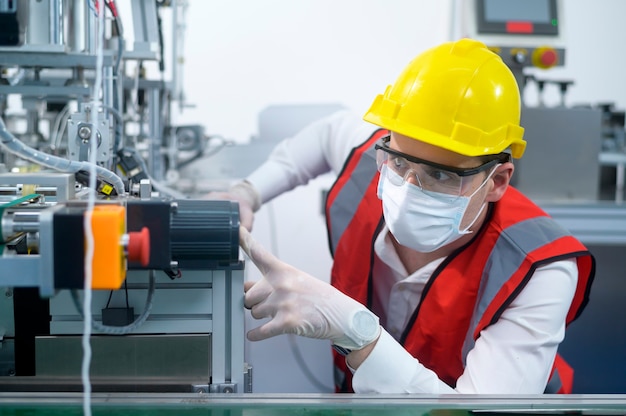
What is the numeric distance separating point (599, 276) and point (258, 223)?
1.55m

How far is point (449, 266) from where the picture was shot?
1.27 m

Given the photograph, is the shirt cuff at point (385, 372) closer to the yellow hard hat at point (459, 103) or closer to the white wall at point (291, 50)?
the yellow hard hat at point (459, 103)

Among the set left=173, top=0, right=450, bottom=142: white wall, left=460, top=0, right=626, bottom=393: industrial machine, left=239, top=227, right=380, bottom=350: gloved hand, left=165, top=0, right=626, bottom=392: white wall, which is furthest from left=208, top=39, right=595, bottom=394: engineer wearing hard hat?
left=173, top=0, right=450, bottom=142: white wall

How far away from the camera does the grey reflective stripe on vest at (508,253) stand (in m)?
1.15

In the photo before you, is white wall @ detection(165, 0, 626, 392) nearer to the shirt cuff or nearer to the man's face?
the man's face

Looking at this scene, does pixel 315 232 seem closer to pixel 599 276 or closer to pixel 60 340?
pixel 599 276

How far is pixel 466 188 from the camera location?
1.17 m

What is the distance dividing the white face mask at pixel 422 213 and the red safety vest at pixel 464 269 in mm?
70

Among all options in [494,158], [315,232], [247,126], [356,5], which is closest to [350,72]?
[356,5]

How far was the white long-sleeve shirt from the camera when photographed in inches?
39.8

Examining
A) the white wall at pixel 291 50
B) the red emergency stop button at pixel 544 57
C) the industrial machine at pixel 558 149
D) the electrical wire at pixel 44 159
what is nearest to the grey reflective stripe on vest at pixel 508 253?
the electrical wire at pixel 44 159

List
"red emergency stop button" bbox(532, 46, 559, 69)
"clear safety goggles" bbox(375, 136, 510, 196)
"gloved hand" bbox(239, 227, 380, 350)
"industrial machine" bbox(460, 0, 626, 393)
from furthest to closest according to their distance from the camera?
"red emergency stop button" bbox(532, 46, 559, 69) → "industrial machine" bbox(460, 0, 626, 393) → "clear safety goggles" bbox(375, 136, 510, 196) → "gloved hand" bbox(239, 227, 380, 350)

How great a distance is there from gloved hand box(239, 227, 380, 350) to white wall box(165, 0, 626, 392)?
6.73ft

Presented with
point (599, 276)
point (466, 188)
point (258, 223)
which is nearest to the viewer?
point (466, 188)
